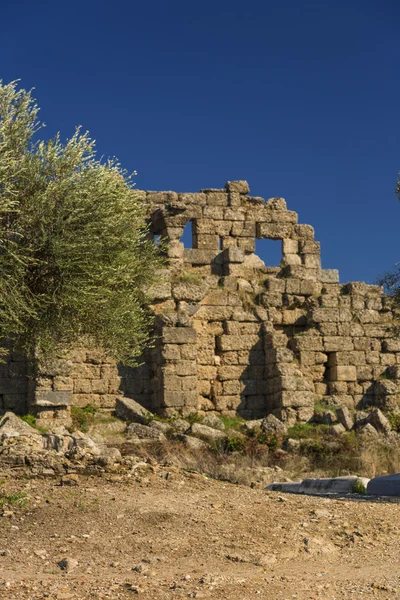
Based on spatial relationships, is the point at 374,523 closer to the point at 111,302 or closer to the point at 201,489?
the point at 201,489

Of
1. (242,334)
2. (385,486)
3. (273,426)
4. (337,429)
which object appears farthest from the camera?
(242,334)

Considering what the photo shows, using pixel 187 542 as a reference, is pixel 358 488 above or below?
above

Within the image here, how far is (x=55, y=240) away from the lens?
46.1 ft

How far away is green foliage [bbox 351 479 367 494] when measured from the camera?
13.7 m

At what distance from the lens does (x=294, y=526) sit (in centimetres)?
973

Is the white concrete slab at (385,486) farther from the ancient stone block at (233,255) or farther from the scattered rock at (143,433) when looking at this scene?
the ancient stone block at (233,255)

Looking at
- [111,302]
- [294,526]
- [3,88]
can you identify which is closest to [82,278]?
[111,302]

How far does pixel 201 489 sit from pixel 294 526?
181 centimetres

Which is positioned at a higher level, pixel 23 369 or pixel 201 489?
pixel 23 369

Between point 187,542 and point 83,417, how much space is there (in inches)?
449

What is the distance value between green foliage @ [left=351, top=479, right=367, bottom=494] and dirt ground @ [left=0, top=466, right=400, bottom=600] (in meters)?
2.40

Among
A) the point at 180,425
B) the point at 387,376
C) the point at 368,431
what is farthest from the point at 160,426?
the point at 387,376

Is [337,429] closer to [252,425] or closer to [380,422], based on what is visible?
[380,422]

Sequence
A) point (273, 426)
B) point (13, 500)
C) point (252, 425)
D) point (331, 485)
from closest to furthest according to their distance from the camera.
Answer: point (13, 500), point (331, 485), point (273, 426), point (252, 425)
